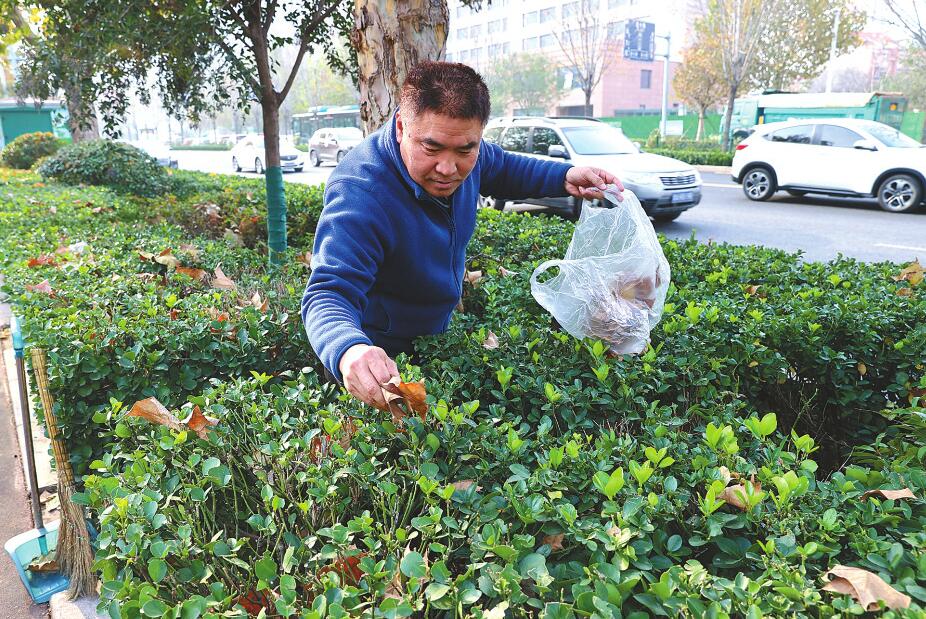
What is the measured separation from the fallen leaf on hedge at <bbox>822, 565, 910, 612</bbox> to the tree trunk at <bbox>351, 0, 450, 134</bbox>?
3157 mm

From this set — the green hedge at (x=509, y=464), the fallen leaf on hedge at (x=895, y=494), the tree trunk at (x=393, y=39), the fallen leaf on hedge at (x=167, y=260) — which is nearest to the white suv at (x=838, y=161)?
the green hedge at (x=509, y=464)

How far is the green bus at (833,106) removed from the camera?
1852cm

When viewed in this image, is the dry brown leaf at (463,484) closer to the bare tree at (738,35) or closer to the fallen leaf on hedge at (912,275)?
the fallen leaf on hedge at (912,275)

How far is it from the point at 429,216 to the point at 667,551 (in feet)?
4.51

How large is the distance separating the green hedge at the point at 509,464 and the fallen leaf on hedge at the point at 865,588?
0.09 feet

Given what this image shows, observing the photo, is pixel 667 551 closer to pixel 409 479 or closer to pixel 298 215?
pixel 409 479

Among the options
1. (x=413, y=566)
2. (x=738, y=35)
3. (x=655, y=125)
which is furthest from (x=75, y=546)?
(x=655, y=125)

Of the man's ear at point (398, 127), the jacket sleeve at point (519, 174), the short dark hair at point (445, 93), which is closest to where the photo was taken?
the short dark hair at point (445, 93)

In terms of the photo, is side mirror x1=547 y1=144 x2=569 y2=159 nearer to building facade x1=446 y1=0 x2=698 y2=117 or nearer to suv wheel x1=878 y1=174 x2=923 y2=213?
suv wheel x1=878 y1=174 x2=923 y2=213

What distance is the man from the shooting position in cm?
172

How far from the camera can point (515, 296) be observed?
288 centimetres

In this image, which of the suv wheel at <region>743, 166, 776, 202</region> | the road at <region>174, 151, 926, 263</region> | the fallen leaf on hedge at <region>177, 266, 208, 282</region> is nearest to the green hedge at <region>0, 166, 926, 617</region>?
the fallen leaf on hedge at <region>177, 266, 208, 282</region>

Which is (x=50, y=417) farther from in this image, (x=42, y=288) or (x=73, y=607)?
(x=42, y=288)

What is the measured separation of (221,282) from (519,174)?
5.77 ft
